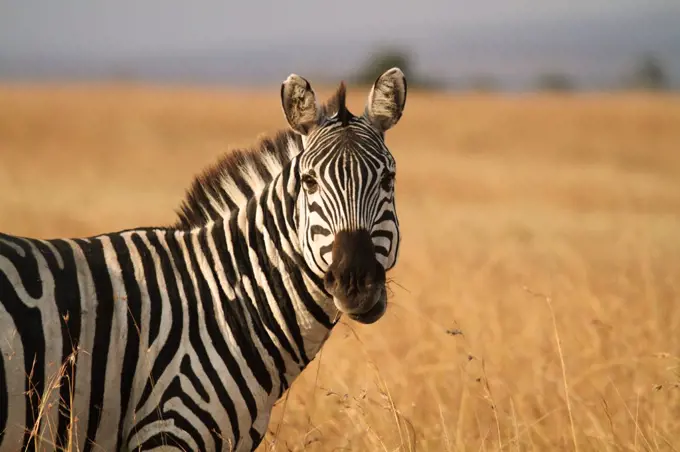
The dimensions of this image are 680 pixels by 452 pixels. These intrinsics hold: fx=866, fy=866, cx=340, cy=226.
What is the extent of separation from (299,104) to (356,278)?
1.06 meters

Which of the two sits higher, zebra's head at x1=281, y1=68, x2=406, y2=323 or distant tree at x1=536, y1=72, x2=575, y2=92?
distant tree at x1=536, y1=72, x2=575, y2=92

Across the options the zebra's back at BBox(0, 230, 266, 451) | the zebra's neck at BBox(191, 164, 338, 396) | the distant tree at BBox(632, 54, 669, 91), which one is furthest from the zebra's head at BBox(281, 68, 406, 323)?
the distant tree at BBox(632, 54, 669, 91)

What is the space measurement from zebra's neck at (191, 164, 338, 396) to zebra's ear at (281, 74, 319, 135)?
24 centimetres

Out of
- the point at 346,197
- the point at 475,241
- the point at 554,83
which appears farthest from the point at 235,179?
the point at 554,83

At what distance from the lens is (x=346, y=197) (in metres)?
4.17

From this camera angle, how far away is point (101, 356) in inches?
162

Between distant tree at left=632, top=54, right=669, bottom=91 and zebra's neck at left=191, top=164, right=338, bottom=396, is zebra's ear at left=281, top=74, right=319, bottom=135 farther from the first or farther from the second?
distant tree at left=632, top=54, right=669, bottom=91

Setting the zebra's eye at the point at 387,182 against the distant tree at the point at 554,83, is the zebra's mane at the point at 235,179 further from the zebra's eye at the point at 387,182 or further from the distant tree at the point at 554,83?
the distant tree at the point at 554,83

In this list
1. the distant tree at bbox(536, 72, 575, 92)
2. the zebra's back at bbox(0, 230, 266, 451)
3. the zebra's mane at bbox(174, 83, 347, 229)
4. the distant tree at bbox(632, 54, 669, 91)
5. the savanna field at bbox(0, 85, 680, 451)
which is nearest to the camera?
the zebra's back at bbox(0, 230, 266, 451)

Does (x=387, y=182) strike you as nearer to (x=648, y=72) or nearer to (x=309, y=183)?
(x=309, y=183)

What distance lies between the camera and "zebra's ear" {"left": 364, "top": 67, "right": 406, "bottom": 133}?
4.63m

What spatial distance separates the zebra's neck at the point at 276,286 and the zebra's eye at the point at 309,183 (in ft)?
0.50

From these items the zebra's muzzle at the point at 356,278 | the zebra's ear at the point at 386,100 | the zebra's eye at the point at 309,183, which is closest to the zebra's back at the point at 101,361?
the zebra's muzzle at the point at 356,278

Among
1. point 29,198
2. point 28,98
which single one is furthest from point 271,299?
point 28,98
